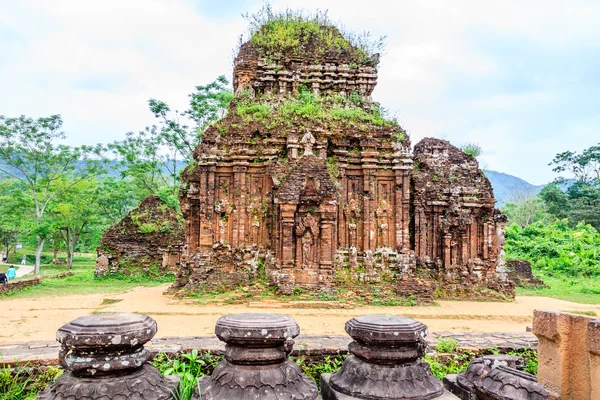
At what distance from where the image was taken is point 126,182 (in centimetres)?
3353

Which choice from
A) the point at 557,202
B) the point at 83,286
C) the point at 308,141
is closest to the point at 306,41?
the point at 308,141

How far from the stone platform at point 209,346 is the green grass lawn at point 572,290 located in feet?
50.8

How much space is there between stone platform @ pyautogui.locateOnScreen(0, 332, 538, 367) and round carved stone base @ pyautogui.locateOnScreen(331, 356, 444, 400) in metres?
1.17

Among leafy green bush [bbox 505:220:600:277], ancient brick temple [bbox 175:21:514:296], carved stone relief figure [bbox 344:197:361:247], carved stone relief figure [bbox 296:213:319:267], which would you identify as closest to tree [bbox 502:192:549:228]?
leafy green bush [bbox 505:220:600:277]

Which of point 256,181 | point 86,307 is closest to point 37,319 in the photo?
point 86,307

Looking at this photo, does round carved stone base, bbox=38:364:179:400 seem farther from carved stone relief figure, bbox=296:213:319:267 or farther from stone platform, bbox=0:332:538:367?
carved stone relief figure, bbox=296:213:319:267

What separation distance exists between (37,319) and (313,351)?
10.5m

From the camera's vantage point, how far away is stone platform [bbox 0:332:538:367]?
344 cm

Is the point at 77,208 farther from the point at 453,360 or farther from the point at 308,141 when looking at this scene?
the point at 453,360

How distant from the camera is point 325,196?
1298cm

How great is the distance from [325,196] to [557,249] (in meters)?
21.0

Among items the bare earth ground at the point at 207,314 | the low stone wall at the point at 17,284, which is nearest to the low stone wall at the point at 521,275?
the bare earth ground at the point at 207,314

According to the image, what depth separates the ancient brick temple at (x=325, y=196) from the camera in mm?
13109

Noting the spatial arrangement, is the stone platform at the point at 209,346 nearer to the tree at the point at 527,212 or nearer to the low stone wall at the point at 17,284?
the low stone wall at the point at 17,284
